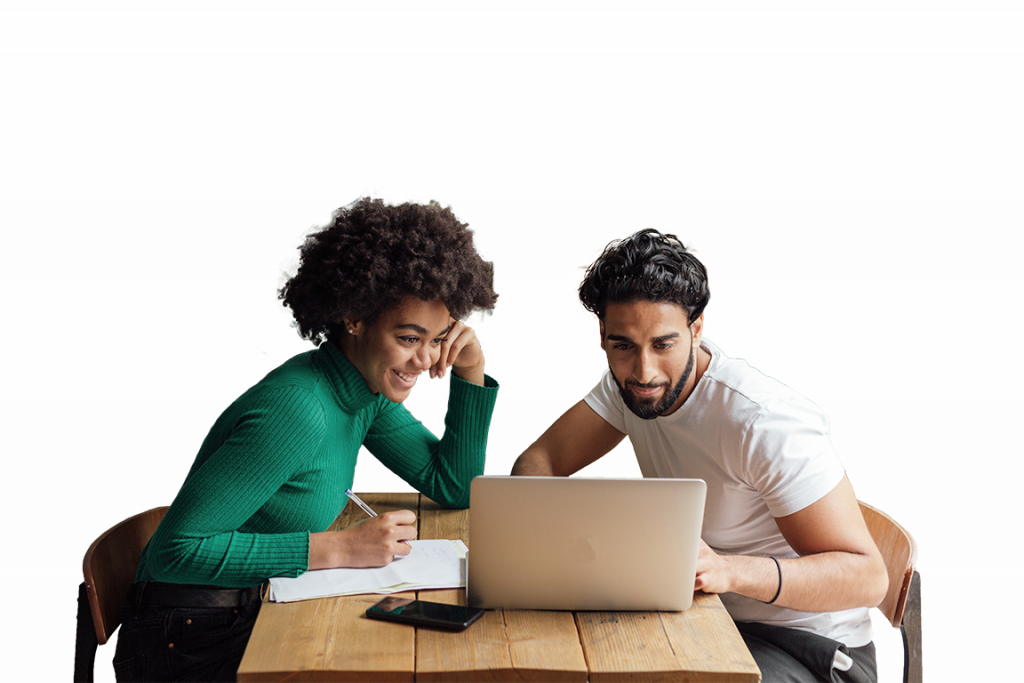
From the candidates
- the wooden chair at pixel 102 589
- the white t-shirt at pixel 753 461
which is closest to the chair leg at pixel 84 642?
the wooden chair at pixel 102 589

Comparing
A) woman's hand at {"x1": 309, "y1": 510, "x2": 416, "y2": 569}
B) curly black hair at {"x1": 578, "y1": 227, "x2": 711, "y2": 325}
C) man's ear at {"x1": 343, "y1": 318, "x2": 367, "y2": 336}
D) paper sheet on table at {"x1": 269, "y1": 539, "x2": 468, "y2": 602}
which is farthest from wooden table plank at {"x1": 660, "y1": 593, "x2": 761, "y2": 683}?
man's ear at {"x1": 343, "y1": 318, "x2": 367, "y2": 336}

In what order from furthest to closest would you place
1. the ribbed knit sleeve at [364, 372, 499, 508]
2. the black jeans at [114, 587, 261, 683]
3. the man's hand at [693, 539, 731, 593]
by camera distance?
the ribbed knit sleeve at [364, 372, 499, 508], the black jeans at [114, 587, 261, 683], the man's hand at [693, 539, 731, 593]

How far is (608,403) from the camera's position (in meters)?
2.68

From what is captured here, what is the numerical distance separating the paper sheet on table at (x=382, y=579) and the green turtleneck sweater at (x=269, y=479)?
0.05 meters

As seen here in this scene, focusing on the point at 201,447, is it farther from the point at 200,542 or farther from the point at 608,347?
the point at 608,347

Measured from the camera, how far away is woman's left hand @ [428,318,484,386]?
2354 mm

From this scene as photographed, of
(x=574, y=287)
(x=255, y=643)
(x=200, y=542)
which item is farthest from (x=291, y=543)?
(x=574, y=287)

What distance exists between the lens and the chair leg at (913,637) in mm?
2289

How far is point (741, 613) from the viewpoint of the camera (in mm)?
2236

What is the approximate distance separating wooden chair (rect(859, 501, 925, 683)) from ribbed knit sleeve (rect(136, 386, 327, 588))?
1530 mm

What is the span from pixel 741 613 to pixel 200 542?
136 centimetres

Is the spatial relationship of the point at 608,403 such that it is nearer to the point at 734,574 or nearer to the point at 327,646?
the point at 734,574

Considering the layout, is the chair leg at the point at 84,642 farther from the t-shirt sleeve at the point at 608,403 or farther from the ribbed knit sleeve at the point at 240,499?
the t-shirt sleeve at the point at 608,403

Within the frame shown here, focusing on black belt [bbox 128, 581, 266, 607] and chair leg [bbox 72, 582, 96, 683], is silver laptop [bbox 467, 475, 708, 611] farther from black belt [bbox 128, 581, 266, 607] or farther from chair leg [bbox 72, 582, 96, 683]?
chair leg [bbox 72, 582, 96, 683]
